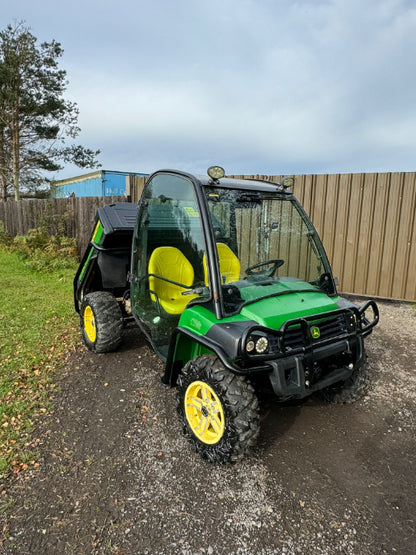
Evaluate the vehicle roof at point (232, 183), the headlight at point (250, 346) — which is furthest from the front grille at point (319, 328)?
the vehicle roof at point (232, 183)

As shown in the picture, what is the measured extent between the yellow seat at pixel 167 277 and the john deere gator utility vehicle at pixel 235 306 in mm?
11

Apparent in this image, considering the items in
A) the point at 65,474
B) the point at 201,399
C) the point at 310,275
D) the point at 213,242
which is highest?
the point at 213,242

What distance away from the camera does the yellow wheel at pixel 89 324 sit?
4.41 m

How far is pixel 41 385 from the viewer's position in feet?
12.0

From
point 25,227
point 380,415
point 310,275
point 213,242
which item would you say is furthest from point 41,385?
point 25,227

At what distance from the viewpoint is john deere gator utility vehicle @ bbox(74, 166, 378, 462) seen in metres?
2.37

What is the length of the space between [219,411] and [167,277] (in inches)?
64.5

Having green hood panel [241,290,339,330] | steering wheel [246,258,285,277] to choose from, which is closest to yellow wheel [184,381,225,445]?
green hood panel [241,290,339,330]

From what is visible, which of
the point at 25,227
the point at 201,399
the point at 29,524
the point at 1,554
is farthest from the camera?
the point at 25,227

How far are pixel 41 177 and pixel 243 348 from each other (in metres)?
19.5

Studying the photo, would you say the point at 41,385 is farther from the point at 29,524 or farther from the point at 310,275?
the point at 310,275

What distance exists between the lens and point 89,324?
177 inches

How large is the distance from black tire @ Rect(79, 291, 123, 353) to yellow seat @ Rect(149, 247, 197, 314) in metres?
0.81

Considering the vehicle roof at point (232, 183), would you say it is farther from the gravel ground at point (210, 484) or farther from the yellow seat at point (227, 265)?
the gravel ground at point (210, 484)
